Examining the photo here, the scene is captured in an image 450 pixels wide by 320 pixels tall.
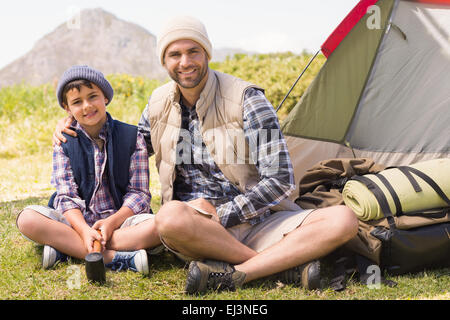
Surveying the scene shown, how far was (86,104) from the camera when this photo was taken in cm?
282

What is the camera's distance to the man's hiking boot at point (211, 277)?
234cm

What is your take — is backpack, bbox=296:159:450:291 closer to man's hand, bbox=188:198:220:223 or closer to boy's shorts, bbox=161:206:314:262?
boy's shorts, bbox=161:206:314:262

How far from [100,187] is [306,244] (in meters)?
1.23

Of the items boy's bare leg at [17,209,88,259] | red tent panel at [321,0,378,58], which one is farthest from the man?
red tent panel at [321,0,378,58]

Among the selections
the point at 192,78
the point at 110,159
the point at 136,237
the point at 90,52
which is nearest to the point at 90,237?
the point at 136,237

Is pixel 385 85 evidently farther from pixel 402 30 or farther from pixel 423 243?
pixel 423 243

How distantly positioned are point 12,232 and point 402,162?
284 cm

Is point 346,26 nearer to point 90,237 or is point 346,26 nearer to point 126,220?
point 126,220

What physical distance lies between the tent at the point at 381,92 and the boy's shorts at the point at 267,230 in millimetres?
1156

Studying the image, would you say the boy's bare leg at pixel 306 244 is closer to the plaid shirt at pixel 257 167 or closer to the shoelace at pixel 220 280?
the shoelace at pixel 220 280

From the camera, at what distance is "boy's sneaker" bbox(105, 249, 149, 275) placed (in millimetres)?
2643

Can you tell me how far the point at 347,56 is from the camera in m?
3.81

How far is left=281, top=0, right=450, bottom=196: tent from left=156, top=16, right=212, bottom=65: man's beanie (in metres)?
1.44

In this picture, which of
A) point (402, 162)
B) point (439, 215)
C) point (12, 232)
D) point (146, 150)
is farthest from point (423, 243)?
point (12, 232)
